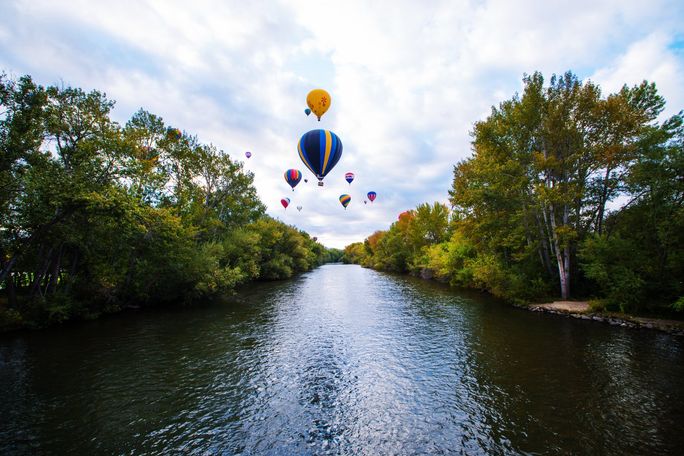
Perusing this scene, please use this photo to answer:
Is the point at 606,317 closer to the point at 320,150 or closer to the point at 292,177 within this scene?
the point at 320,150

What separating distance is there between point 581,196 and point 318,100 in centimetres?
2269

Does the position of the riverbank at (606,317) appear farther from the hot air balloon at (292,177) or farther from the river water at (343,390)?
the hot air balloon at (292,177)

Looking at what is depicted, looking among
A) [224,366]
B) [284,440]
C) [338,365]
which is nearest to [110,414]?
[224,366]

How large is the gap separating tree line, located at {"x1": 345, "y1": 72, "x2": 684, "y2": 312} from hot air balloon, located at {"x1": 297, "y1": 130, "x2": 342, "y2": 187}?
13713 millimetres

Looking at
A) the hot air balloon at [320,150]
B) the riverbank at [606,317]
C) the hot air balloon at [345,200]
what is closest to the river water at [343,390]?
the riverbank at [606,317]

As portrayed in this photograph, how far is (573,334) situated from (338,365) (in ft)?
47.8

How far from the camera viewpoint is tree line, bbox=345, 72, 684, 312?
56.6ft

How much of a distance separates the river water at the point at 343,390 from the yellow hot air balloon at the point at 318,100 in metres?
16.9

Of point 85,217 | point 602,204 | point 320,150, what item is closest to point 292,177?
point 320,150

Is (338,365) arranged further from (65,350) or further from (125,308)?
(125,308)

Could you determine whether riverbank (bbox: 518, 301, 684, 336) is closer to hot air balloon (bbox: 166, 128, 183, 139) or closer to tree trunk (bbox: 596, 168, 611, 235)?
tree trunk (bbox: 596, 168, 611, 235)

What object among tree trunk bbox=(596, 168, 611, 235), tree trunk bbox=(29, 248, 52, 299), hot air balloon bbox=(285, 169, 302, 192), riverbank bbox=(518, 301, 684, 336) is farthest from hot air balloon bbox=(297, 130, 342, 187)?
tree trunk bbox=(596, 168, 611, 235)

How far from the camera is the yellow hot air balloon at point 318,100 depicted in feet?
71.1

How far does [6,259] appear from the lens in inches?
644
